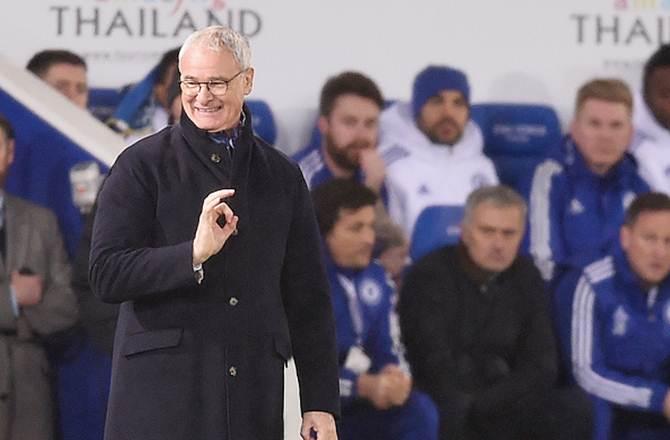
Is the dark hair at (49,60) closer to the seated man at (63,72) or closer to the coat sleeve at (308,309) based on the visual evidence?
the seated man at (63,72)

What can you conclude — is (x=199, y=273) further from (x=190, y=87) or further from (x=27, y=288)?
(x=27, y=288)

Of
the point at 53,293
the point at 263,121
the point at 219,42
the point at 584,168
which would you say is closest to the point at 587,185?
the point at 584,168

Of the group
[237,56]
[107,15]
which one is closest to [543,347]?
[107,15]

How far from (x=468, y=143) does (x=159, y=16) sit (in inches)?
38.9

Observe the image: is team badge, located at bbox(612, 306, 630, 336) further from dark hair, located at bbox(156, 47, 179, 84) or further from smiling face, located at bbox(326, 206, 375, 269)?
dark hair, located at bbox(156, 47, 179, 84)

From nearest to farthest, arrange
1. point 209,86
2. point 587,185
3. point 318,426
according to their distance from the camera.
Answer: point 209,86, point 318,426, point 587,185

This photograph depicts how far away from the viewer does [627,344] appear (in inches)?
174

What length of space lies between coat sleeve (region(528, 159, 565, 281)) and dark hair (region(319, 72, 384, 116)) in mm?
527

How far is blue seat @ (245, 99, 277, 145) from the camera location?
4500 millimetres

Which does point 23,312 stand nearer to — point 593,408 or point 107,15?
point 107,15

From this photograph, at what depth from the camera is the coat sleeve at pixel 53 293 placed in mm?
3871

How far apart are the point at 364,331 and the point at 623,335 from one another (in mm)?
785

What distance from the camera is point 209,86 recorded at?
2127 millimetres

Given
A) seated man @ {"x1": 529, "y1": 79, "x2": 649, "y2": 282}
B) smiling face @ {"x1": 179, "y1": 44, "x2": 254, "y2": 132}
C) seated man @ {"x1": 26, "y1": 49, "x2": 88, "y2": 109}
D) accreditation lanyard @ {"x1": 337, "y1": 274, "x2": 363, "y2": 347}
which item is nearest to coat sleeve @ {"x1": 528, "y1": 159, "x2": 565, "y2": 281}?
seated man @ {"x1": 529, "y1": 79, "x2": 649, "y2": 282}
